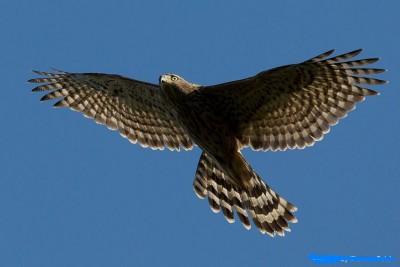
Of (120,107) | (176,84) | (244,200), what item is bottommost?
(244,200)

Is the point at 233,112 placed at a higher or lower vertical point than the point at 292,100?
lower

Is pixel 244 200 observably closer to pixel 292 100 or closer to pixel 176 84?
pixel 292 100

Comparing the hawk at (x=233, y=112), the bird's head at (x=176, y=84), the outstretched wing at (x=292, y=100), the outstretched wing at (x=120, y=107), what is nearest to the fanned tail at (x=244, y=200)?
the hawk at (x=233, y=112)

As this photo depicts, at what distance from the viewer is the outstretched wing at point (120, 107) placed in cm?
1279

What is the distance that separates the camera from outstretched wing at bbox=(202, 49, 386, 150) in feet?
36.6

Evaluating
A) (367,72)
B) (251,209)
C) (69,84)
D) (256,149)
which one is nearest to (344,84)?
(367,72)

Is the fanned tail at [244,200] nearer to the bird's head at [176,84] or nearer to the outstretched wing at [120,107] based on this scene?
the outstretched wing at [120,107]

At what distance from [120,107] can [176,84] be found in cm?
168

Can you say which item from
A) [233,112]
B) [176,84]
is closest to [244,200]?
[233,112]

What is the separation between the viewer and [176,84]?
11.7 metres

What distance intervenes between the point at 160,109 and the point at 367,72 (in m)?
3.24

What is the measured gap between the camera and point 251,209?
12680mm

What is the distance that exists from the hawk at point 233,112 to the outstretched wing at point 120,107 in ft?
0.05

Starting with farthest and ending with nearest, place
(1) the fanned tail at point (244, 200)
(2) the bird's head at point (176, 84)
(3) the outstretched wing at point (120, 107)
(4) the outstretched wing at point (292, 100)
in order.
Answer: (3) the outstretched wing at point (120, 107) < (1) the fanned tail at point (244, 200) < (2) the bird's head at point (176, 84) < (4) the outstretched wing at point (292, 100)
